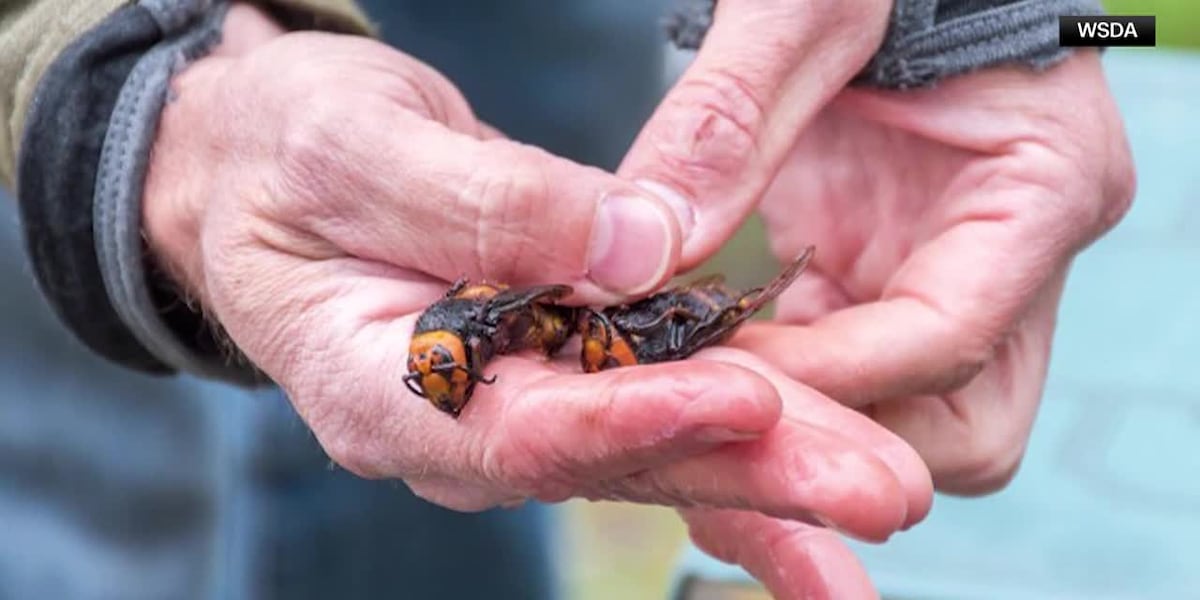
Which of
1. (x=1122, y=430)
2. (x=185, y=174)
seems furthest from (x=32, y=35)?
(x=1122, y=430)

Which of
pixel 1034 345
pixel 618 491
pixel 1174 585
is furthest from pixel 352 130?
pixel 1174 585

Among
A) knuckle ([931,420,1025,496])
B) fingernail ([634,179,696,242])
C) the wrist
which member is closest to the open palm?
knuckle ([931,420,1025,496])

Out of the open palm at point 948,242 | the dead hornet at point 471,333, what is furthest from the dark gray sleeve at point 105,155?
the open palm at point 948,242

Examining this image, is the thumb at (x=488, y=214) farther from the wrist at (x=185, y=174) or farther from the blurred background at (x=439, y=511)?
the blurred background at (x=439, y=511)

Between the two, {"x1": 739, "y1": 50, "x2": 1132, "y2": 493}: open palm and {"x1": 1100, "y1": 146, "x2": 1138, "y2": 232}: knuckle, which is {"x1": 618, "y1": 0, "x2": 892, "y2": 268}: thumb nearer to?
{"x1": 739, "y1": 50, "x2": 1132, "y2": 493}: open palm

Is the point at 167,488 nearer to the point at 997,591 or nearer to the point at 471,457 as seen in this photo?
the point at 471,457

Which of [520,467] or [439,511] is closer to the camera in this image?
[520,467]

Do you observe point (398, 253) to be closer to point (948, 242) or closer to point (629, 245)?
point (629, 245)
